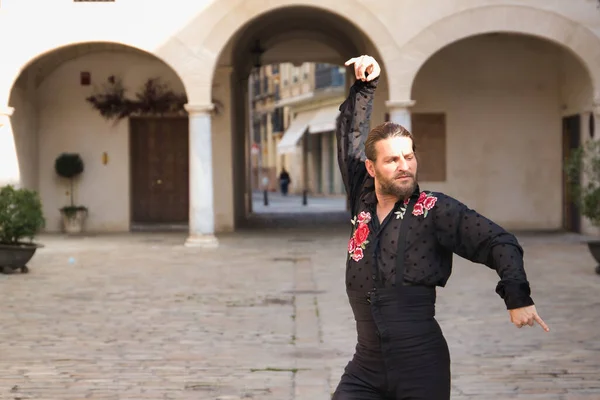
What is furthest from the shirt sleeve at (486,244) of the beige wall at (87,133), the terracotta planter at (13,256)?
the beige wall at (87,133)

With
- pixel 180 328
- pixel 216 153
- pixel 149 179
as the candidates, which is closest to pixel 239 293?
pixel 180 328

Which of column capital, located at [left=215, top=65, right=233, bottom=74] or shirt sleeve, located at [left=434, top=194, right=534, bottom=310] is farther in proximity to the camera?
column capital, located at [left=215, top=65, right=233, bottom=74]

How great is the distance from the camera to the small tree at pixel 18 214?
14.2 m

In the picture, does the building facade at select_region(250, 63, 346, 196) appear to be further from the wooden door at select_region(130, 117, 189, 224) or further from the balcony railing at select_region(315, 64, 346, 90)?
the wooden door at select_region(130, 117, 189, 224)

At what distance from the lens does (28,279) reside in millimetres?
13672

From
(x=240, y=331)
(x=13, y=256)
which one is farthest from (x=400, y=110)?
(x=240, y=331)

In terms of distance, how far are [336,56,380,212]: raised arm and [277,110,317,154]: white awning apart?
46088mm

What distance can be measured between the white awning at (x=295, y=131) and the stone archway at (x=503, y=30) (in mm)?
32067

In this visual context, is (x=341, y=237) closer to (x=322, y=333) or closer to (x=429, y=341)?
(x=322, y=333)

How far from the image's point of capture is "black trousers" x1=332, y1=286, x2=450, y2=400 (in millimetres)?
3797

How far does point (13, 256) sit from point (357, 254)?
1107cm

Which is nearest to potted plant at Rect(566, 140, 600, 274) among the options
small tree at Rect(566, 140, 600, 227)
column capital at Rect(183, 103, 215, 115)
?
small tree at Rect(566, 140, 600, 227)

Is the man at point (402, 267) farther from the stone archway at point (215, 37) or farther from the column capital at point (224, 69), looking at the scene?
the column capital at point (224, 69)

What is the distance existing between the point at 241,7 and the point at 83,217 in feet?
20.6
